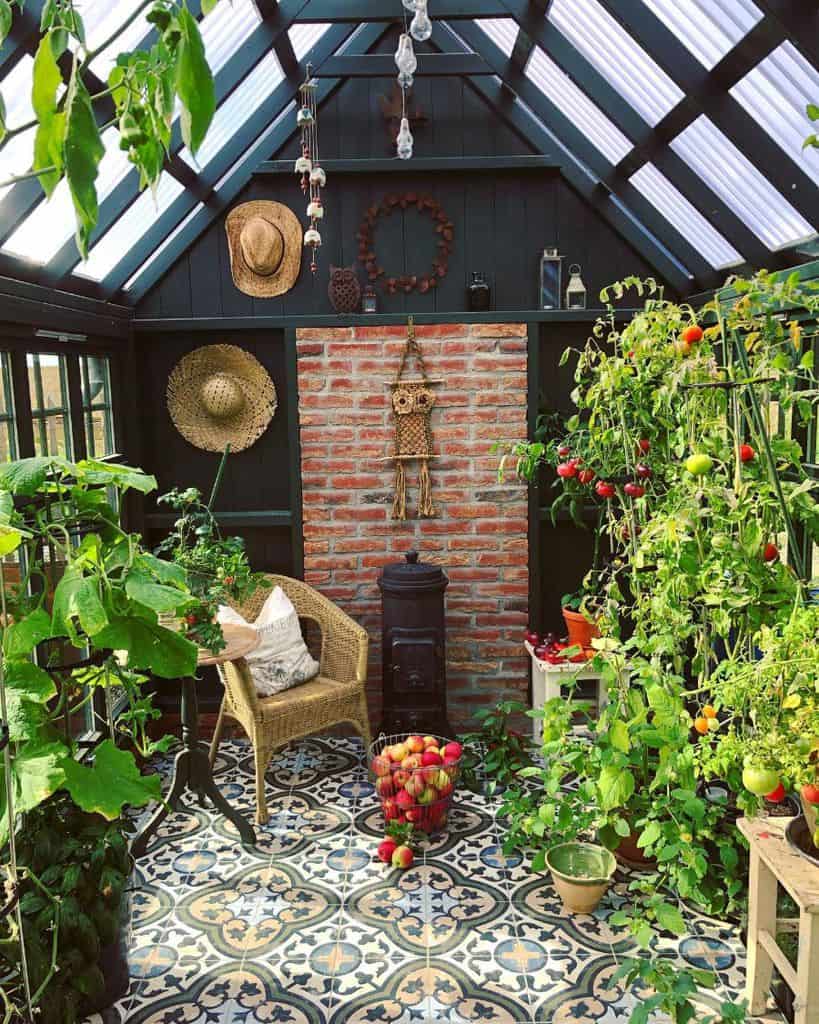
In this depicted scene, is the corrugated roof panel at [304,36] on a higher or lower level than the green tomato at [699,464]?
higher

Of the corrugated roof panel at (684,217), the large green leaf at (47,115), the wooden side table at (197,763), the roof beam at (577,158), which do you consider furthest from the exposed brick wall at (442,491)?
the large green leaf at (47,115)

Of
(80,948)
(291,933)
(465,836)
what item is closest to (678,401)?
(465,836)

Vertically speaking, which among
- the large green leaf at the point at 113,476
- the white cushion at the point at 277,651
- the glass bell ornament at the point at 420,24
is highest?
the glass bell ornament at the point at 420,24

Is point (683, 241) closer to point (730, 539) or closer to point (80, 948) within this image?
point (730, 539)

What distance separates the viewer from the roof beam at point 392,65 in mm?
4004

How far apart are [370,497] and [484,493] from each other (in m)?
0.59

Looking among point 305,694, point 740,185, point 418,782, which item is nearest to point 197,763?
point 305,694

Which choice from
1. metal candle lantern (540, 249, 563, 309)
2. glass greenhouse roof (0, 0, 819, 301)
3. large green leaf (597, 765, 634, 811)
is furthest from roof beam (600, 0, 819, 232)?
large green leaf (597, 765, 634, 811)

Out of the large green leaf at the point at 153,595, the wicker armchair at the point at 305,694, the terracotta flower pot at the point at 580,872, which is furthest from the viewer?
the wicker armchair at the point at 305,694

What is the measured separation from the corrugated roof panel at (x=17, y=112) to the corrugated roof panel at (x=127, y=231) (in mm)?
1089

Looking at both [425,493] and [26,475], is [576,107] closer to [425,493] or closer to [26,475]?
[425,493]

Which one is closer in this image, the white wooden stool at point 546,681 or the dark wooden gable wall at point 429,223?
the white wooden stool at point 546,681

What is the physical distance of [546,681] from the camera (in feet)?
13.8

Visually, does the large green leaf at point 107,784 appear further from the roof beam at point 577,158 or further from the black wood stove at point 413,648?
the roof beam at point 577,158
